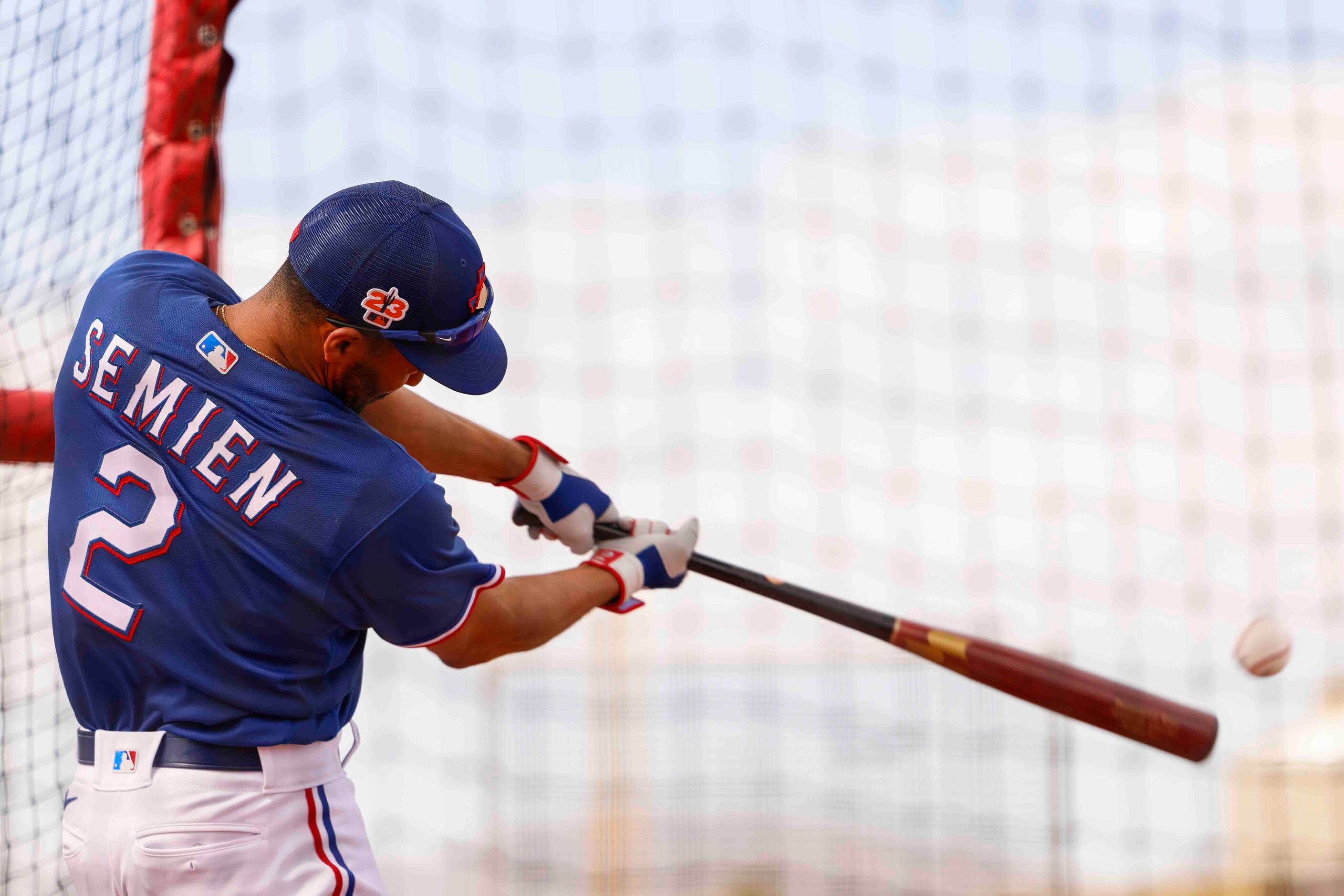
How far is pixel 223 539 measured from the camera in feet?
4.68

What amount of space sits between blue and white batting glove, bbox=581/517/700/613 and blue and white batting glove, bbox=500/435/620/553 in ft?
0.17

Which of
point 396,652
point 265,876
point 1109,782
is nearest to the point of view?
point 265,876

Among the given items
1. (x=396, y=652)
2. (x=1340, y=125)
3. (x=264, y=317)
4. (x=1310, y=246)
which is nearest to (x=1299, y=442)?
(x=1310, y=246)

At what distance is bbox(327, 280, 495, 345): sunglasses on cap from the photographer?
146 cm

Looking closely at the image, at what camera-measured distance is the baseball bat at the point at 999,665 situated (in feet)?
7.00

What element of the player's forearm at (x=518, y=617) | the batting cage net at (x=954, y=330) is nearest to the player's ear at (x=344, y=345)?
the player's forearm at (x=518, y=617)

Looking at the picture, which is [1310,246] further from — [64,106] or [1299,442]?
[64,106]

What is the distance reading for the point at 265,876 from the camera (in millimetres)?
1467

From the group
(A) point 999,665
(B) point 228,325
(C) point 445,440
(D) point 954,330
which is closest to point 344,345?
(B) point 228,325

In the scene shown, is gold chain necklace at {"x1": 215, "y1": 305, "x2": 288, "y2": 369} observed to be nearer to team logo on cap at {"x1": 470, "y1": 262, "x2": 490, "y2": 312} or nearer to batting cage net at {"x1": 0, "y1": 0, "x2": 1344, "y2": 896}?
team logo on cap at {"x1": 470, "y1": 262, "x2": 490, "y2": 312}

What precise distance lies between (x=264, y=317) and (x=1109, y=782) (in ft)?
16.3

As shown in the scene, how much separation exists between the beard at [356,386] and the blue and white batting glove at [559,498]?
0.67m

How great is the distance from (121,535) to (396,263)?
488mm

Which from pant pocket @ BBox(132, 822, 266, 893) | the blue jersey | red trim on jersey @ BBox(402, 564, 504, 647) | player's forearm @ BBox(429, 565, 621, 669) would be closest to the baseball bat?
player's forearm @ BBox(429, 565, 621, 669)
